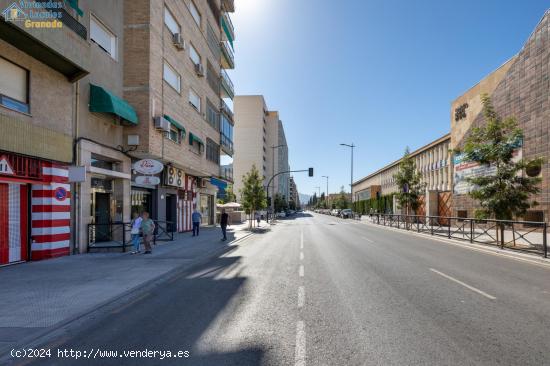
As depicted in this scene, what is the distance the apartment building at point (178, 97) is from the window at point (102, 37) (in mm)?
869

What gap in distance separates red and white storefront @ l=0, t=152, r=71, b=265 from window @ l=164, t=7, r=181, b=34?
10.7m

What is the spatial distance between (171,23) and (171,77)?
312cm

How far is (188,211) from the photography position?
25.4 meters

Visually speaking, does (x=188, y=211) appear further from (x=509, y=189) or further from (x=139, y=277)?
(x=509, y=189)

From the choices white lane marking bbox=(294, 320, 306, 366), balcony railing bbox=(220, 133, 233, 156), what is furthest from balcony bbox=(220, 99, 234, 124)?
white lane marking bbox=(294, 320, 306, 366)

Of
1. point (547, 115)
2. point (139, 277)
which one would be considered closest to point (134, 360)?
point (139, 277)

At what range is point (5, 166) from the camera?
9.57 metres

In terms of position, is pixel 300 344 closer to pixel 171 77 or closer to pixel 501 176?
pixel 501 176

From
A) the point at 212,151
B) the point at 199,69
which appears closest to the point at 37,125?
the point at 199,69

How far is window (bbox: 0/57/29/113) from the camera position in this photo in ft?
31.2

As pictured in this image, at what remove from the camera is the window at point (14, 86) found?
9.51 metres

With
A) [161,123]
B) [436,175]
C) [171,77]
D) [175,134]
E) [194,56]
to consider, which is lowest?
[436,175]

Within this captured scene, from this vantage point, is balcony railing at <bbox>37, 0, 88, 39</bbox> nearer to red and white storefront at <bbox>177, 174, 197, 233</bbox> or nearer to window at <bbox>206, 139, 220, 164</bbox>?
red and white storefront at <bbox>177, 174, 197, 233</bbox>

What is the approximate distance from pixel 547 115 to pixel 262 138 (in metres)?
80.5
